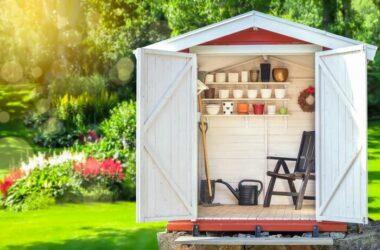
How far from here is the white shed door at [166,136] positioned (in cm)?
834

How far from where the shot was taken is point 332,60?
845 centimetres

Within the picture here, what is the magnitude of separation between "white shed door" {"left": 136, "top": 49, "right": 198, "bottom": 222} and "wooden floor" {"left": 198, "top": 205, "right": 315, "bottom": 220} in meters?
0.49

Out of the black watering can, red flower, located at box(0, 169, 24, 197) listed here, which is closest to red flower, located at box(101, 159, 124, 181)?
red flower, located at box(0, 169, 24, 197)

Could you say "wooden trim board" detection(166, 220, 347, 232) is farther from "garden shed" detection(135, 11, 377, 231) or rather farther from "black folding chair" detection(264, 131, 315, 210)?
"black folding chair" detection(264, 131, 315, 210)

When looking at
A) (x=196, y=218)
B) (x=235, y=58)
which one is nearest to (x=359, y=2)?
(x=235, y=58)

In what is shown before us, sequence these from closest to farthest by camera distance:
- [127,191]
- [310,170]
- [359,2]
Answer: [310,170] → [127,191] → [359,2]

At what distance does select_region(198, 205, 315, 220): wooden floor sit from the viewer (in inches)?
350

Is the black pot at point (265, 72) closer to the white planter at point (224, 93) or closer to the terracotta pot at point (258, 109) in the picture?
the terracotta pot at point (258, 109)

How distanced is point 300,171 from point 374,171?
29.4ft

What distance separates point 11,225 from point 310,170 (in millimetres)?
5034

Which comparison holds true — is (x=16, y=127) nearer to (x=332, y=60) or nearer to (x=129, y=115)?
(x=129, y=115)

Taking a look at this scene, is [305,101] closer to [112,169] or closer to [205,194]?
[205,194]

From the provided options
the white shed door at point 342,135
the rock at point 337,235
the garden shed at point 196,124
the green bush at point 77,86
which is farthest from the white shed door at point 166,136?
the green bush at point 77,86

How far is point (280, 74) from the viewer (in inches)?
407
